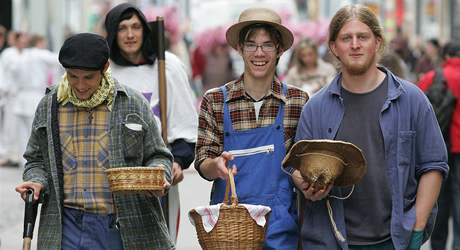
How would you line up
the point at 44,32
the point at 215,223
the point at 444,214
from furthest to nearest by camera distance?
the point at 44,32 → the point at 444,214 → the point at 215,223

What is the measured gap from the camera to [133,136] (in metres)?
6.38

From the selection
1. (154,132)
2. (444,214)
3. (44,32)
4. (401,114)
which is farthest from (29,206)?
(44,32)

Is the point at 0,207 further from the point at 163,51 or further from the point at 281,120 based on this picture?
the point at 281,120

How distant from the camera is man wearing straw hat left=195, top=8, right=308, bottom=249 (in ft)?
21.1

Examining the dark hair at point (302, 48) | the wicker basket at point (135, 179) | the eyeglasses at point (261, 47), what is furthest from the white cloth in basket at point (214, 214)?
the dark hair at point (302, 48)

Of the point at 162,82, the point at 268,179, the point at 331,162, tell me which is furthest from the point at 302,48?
the point at 331,162

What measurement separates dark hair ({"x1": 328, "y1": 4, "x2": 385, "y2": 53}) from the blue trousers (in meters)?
1.34

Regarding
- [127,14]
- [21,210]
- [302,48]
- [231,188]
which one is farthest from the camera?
[21,210]

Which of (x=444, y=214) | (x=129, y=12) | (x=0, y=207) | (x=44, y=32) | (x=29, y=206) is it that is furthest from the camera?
(x=44, y=32)

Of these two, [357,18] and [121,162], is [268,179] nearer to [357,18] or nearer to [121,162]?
[121,162]

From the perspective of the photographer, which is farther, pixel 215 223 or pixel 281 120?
pixel 281 120

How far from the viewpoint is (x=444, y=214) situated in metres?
11.1

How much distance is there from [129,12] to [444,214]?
4.26 meters

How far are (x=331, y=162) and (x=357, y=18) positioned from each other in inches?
28.5
